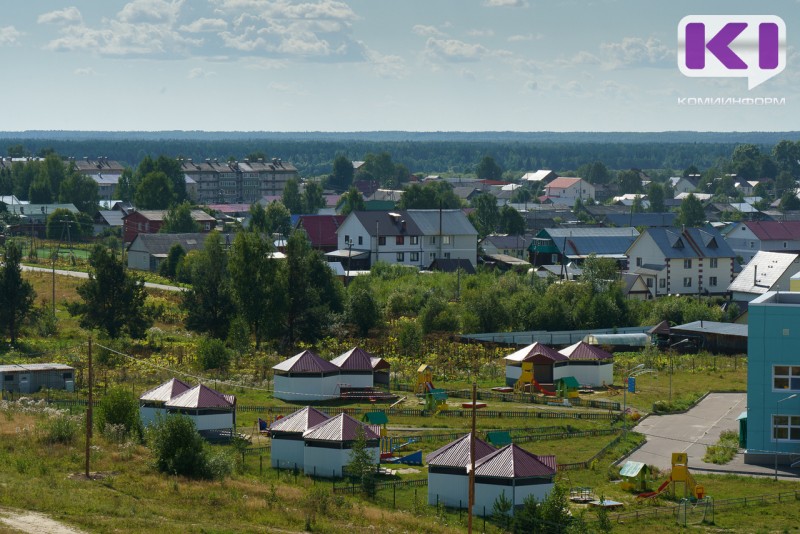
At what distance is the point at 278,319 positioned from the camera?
61688 mm

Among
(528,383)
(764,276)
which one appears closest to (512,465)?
(528,383)

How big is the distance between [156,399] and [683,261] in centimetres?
4610

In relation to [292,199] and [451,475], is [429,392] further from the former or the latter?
[292,199]

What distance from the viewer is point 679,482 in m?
36.4

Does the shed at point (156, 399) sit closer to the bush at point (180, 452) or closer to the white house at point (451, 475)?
the bush at point (180, 452)

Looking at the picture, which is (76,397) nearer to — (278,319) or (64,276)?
(278,319)

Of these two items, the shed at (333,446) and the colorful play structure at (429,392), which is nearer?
the shed at (333,446)

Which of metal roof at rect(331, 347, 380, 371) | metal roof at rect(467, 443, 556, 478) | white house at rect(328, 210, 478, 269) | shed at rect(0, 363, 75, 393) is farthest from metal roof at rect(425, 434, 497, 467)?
white house at rect(328, 210, 478, 269)

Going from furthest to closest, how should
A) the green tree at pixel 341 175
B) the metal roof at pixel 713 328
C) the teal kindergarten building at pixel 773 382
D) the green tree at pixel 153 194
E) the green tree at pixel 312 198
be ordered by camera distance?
1. the green tree at pixel 341 175
2. the green tree at pixel 312 198
3. the green tree at pixel 153 194
4. the metal roof at pixel 713 328
5. the teal kindergarten building at pixel 773 382

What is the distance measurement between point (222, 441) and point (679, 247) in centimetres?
4619

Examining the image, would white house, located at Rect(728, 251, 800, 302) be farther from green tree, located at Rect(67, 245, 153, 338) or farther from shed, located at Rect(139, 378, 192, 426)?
shed, located at Rect(139, 378, 192, 426)

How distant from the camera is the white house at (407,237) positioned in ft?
298

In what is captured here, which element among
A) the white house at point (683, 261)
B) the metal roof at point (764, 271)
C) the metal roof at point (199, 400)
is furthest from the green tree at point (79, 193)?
the metal roof at point (199, 400)

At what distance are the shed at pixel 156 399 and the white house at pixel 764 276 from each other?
4107cm
